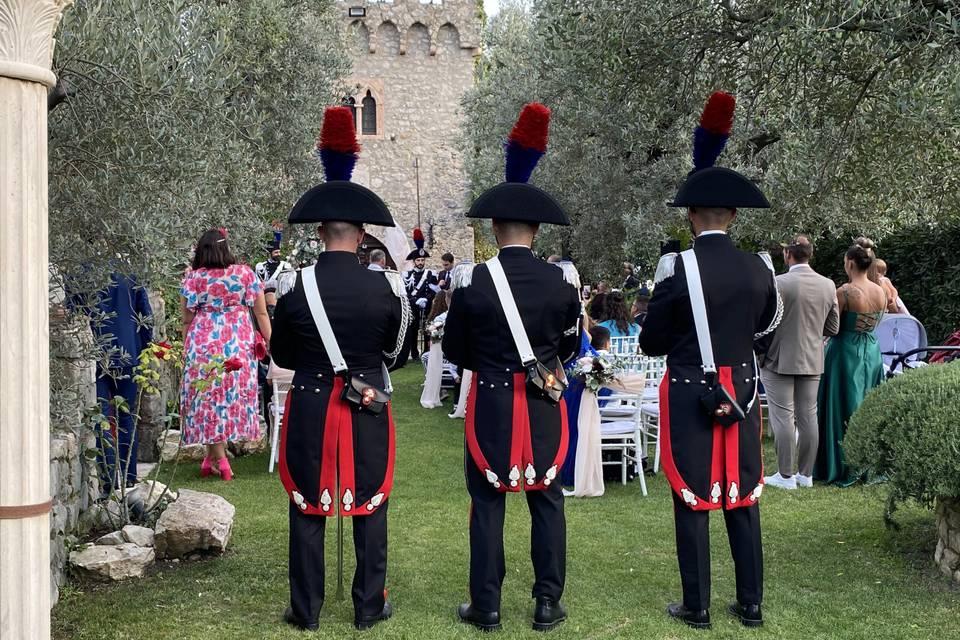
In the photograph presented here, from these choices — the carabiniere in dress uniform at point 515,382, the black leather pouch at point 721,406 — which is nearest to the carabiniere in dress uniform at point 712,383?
the black leather pouch at point 721,406

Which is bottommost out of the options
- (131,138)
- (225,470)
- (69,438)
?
(225,470)

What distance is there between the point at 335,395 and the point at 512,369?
84 centimetres

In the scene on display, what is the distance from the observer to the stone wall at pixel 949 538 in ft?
17.6

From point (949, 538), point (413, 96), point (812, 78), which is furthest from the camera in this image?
point (413, 96)

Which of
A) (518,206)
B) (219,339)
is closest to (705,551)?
(518,206)

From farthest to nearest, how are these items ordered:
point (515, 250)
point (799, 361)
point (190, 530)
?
point (799, 361)
point (190, 530)
point (515, 250)

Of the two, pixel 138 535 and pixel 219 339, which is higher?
pixel 219 339

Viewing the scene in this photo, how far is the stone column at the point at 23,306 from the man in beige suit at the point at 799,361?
6.16 meters

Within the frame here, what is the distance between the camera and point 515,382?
185 inches

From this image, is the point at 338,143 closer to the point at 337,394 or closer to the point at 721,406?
the point at 337,394

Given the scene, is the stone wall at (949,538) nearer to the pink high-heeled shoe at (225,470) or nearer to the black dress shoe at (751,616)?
the black dress shoe at (751,616)

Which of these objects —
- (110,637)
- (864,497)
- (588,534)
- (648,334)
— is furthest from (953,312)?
(110,637)

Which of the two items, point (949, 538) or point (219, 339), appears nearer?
point (949, 538)

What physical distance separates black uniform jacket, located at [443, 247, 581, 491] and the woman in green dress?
3.96m
